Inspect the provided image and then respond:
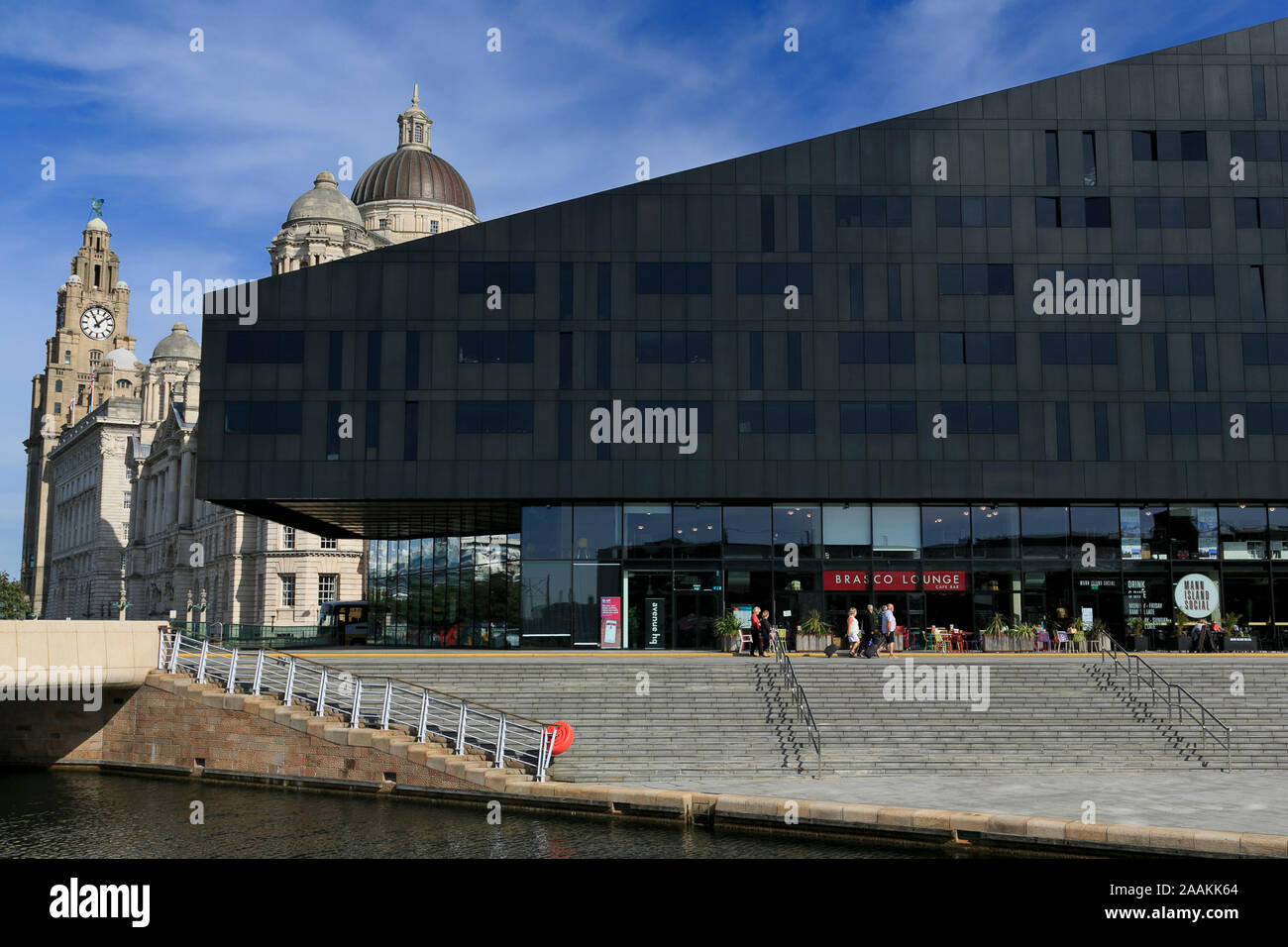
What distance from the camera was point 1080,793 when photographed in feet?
72.0

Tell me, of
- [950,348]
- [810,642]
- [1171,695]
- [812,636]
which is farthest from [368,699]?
[950,348]

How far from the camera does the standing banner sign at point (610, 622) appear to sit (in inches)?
1566

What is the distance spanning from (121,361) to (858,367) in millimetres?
147449

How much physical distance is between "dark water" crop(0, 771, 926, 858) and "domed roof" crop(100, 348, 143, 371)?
14848cm

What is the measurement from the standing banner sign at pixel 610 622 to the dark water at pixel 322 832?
1522cm

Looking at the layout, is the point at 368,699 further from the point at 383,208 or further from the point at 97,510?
the point at 97,510

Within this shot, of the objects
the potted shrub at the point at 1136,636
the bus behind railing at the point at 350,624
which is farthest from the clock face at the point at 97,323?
the potted shrub at the point at 1136,636

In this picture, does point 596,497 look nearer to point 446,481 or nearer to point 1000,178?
point 446,481

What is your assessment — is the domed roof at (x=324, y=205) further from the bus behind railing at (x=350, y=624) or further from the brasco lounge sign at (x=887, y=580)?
the brasco lounge sign at (x=887, y=580)

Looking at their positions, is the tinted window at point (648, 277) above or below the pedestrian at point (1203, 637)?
above

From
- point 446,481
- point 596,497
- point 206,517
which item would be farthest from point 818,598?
point 206,517

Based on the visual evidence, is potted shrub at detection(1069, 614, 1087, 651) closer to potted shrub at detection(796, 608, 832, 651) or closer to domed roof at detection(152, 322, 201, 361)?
potted shrub at detection(796, 608, 832, 651)

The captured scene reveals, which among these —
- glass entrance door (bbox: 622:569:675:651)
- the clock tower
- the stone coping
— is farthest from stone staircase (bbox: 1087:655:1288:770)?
the clock tower

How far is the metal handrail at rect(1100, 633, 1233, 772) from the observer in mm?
27078
